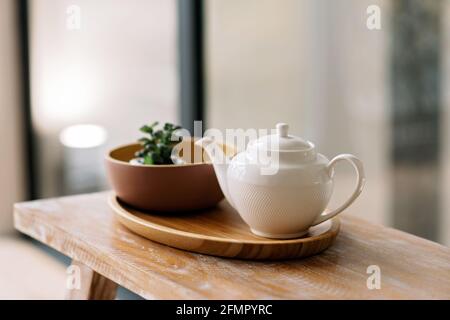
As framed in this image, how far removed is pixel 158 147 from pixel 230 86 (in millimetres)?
726

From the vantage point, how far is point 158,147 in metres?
1.09

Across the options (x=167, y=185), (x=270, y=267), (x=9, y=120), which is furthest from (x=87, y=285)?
(x=9, y=120)

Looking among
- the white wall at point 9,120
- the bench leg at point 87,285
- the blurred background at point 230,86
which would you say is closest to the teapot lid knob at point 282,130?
the bench leg at point 87,285

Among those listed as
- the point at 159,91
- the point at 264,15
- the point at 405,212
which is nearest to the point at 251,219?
the point at 405,212

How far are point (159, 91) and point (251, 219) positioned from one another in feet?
3.54

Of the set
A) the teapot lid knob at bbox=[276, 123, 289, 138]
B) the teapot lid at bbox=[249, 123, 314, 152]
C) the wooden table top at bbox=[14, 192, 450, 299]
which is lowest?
the wooden table top at bbox=[14, 192, 450, 299]

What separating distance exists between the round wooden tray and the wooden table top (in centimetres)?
1

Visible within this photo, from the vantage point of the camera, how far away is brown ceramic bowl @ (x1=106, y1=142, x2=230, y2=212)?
1.04m

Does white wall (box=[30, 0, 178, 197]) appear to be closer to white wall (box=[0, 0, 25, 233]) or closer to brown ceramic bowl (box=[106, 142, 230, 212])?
white wall (box=[0, 0, 25, 233])

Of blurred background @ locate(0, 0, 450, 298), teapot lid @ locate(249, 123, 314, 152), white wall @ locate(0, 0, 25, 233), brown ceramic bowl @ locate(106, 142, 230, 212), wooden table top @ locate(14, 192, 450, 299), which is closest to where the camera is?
wooden table top @ locate(14, 192, 450, 299)

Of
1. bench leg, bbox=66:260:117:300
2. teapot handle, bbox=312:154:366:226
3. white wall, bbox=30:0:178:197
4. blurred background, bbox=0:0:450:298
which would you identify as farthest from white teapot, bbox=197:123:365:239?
white wall, bbox=30:0:178:197

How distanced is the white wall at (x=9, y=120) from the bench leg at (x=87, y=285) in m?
1.47

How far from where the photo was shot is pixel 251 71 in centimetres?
172
